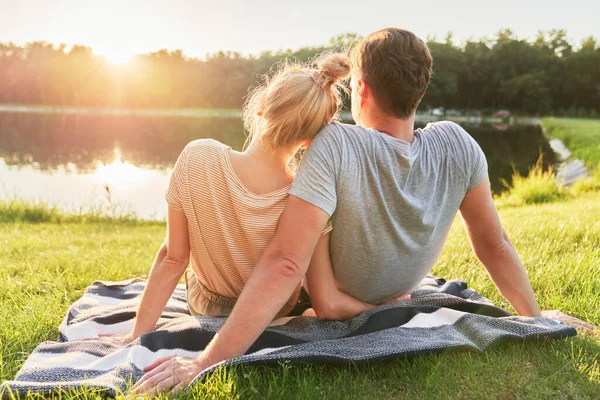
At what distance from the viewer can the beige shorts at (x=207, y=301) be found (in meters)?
2.64

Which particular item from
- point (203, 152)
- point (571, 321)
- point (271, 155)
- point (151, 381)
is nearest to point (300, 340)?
point (151, 381)

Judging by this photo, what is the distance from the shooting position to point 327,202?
206cm

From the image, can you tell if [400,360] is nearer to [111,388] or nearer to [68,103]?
[111,388]

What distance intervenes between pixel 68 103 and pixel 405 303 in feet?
238

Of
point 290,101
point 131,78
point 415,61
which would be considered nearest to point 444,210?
point 415,61

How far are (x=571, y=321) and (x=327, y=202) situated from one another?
1.45 metres

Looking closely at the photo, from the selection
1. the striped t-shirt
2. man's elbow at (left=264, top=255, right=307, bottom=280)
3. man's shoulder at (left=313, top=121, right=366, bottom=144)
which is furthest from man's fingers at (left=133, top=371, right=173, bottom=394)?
man's shoulder at (left=313, top=121, right=366, bottom=144)

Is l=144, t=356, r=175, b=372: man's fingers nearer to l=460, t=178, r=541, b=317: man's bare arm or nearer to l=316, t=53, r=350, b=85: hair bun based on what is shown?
Answer: l=316, t=53, r=350, b=85: hair bun

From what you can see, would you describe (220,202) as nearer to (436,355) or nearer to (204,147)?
(204,147)

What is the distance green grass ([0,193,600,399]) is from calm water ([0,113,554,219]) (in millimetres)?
5927

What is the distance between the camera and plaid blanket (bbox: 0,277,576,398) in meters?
2.00

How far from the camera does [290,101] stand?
217 cm

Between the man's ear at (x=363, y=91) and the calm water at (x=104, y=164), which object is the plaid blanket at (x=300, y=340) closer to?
the man's ear at (x=363, y=91)

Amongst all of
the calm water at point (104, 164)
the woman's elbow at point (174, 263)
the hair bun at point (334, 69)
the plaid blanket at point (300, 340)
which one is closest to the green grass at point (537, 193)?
the calm water at point (104, 164)
